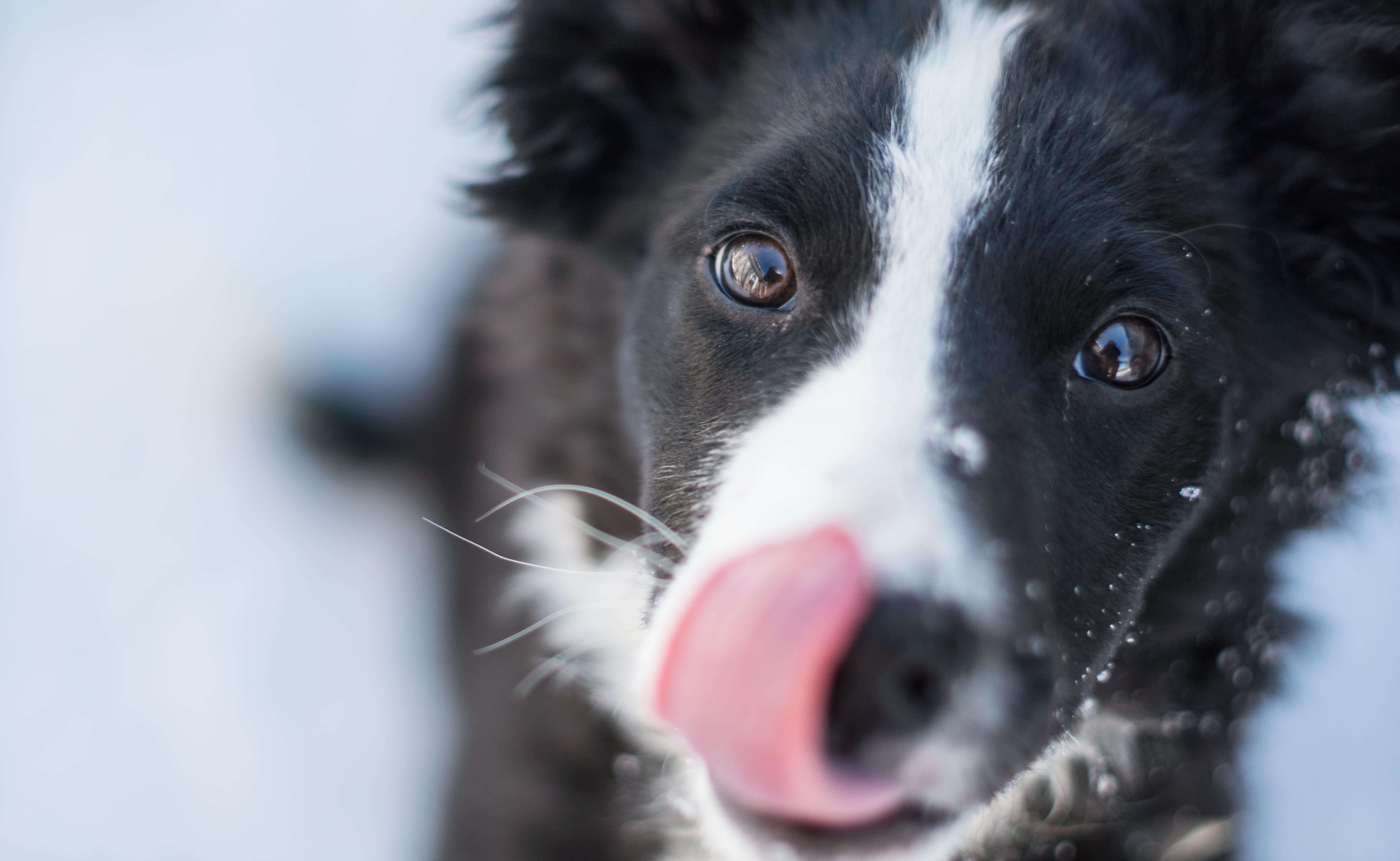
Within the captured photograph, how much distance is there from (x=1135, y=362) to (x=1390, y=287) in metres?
0.52

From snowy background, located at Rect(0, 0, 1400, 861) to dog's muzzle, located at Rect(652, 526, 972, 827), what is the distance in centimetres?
181

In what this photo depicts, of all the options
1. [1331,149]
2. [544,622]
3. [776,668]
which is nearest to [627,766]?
[544,622]

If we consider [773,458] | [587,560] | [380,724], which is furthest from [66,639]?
[773,458]

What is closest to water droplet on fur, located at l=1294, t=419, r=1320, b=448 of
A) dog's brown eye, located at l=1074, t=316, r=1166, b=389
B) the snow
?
dog's brown eye, located at l=1074, t=316, r=1166, b=389

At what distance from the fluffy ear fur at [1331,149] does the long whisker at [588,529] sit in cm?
105

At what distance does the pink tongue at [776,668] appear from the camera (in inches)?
37.2

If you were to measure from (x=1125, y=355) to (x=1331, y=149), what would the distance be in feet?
1.69

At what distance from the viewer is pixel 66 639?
2789mm

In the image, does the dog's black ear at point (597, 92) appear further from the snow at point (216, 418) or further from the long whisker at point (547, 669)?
the snow at point (216, 418)

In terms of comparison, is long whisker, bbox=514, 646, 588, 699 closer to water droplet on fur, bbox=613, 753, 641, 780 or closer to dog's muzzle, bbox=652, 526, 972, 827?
water droplet on fur, bbox=613, 753, 641, 780

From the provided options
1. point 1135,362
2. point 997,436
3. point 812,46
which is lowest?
point 997,436

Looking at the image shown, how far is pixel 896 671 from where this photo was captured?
3.17ft

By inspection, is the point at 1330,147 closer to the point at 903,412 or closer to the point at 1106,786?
the point at 903,412

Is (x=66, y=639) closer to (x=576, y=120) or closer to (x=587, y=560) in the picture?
(x=587, y=560)
